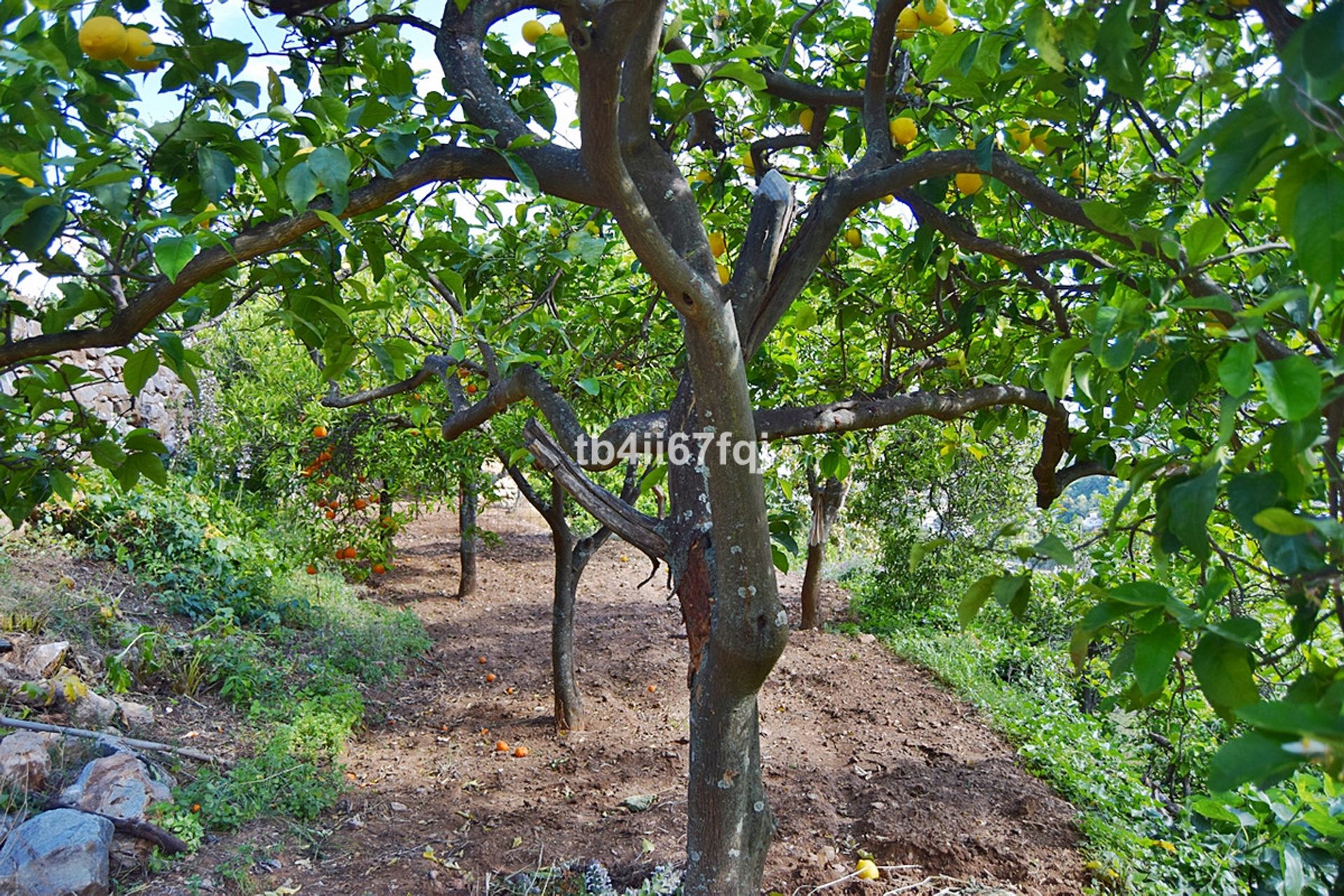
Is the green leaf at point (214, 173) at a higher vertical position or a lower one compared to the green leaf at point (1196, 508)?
higher

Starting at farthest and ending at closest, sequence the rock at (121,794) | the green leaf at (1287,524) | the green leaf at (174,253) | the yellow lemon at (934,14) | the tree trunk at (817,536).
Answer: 1. the tree trunk at (817,536)
2. the rock at (121,794)
3. the yellow lemon at (934,14)
4. the green leaf at (174,253)
5. the green leaf at (1287,524)

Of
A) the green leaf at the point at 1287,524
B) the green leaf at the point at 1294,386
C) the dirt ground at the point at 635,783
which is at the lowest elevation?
the dirt ground at the point at 635,783

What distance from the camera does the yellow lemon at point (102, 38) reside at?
1166 mm

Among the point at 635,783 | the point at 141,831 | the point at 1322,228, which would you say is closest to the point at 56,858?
the point at 141,831

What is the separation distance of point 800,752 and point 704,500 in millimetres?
2920

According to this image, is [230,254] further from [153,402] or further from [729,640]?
[153,402]

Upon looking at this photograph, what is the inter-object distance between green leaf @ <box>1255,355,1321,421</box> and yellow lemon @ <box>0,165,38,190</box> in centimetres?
136

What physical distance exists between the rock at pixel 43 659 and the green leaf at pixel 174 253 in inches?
155

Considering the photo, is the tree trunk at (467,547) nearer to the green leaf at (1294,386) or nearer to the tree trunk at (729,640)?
the tree trunk at (729,640)

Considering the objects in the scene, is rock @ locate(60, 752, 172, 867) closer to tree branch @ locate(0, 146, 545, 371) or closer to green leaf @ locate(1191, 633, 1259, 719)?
tree branch @ locate(0, 146, 545, 371)

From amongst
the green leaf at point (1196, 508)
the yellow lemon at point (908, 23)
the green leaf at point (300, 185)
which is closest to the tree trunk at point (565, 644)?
the yellow lemon at point (908, 23)

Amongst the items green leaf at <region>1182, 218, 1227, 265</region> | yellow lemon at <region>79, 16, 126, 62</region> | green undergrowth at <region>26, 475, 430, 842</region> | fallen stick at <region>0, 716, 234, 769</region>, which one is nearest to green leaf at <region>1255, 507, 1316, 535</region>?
green leaf at <region>1182, 218, 1227, 265</region>

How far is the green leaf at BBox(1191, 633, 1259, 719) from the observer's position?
0.79 metres

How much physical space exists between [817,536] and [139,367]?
588 centimetres
